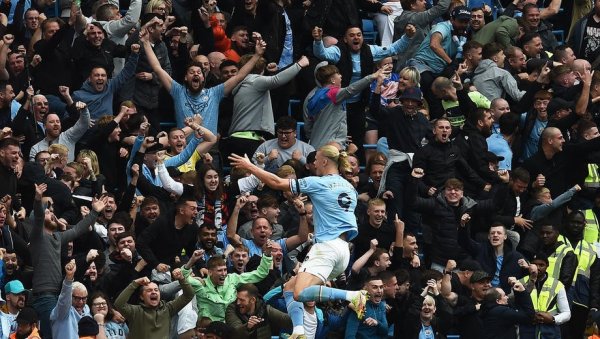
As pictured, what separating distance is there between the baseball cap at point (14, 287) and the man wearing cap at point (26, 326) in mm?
409

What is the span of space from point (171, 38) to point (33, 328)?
6912 millimetres

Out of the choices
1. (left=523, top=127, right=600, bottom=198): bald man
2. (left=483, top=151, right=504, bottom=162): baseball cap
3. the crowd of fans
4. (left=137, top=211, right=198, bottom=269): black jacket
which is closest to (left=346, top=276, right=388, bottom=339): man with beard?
the crowd of fans

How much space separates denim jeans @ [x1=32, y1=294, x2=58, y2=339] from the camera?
23.0 metres

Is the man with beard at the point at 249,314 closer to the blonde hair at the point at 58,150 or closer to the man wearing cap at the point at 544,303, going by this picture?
the blonde hair at the point at 58,150

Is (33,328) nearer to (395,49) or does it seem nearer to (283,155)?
(283,155)

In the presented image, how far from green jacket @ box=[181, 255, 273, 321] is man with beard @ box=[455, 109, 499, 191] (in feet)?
13.5

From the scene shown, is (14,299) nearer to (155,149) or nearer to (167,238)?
(167,238)

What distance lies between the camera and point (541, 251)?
2641 cm

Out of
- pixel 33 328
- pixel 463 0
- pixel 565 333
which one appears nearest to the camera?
pixel 33 328

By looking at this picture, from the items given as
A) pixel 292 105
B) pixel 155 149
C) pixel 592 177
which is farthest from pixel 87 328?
pixel 592 177

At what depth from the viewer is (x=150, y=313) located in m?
23.3

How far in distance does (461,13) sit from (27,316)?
9508 mm

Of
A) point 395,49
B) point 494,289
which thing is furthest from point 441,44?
point 494,289

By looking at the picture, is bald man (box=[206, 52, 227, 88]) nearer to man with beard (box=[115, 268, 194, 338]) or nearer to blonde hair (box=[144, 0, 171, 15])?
blonde hair (box=[144, 0, 171, 15])
